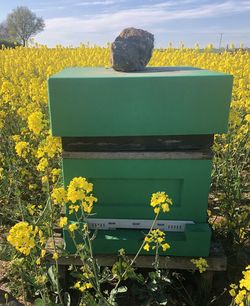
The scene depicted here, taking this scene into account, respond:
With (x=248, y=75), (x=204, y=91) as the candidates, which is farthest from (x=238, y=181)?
(x=248, y=75)

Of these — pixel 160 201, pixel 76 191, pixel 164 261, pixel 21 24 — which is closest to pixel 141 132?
pixel 160 201

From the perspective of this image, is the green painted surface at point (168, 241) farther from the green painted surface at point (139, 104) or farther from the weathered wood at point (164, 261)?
the green painted surface at point (139, 104)

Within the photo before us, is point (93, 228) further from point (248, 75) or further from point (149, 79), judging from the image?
point (248, 75)

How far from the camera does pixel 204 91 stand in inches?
86.3

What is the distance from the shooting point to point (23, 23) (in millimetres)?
58812

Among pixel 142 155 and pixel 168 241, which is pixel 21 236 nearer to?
pixel 142 155

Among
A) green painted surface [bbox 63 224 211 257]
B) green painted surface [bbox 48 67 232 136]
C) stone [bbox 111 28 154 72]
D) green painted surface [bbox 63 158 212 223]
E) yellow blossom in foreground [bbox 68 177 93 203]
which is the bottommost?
green painted surface [bbox 63 224 211 257]

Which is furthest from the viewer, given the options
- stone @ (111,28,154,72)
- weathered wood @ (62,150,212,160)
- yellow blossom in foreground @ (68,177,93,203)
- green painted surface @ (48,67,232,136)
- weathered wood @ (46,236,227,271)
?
stone @ (111,28,154,72)

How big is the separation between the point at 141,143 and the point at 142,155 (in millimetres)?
81

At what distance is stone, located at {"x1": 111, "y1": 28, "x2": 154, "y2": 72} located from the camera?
2.68 metres

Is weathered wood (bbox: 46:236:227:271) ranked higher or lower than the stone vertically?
lower

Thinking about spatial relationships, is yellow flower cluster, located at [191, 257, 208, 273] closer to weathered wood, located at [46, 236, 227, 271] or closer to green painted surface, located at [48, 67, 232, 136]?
weathered wood, located at [46, 236, 227, 271]

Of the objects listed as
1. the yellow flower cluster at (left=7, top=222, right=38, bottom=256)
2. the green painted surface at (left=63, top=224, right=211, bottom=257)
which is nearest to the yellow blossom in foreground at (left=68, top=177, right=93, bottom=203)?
the yellow flower cluster at (left=7, top=222, right=38, bottom=256)

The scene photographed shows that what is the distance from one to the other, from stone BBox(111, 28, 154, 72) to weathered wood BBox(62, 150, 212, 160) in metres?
0.75
